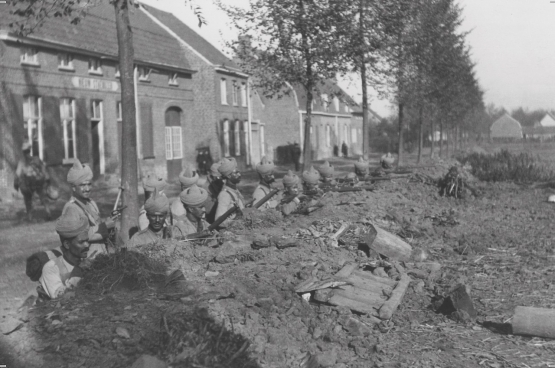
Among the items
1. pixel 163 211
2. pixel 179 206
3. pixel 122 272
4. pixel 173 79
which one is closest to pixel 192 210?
pixel 179 206

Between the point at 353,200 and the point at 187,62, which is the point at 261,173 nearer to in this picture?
the point at 353,200

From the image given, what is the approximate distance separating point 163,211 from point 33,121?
18.5m

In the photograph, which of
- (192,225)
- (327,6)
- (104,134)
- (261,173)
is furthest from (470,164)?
(192,225)

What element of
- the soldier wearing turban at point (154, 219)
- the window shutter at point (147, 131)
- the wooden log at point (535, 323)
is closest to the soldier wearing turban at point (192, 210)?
the soldier wearing turban at point (154, 219)

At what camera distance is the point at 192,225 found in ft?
26.8

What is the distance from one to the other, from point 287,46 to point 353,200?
19.7 ft

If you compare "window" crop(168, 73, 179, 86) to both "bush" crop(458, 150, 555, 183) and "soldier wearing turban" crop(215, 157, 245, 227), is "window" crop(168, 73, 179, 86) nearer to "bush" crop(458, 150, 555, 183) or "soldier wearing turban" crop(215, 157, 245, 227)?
"bush" crop(458, 150, 555, 183)

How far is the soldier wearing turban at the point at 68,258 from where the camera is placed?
547 centimetres

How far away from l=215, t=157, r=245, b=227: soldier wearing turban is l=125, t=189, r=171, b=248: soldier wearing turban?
2.22 metres

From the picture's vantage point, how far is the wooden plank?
6897 mm

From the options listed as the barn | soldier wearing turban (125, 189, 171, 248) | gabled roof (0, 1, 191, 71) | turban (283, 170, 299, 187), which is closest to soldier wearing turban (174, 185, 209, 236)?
soldier wearing turban (125, 189, 171, 248)

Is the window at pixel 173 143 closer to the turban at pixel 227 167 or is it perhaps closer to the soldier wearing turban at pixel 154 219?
the turban at pixel 227 167

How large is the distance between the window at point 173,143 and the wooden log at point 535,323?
28.5 m

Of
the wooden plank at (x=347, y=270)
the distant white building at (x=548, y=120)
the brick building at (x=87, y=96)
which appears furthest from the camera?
the distant white building at (x=548, y=120)
